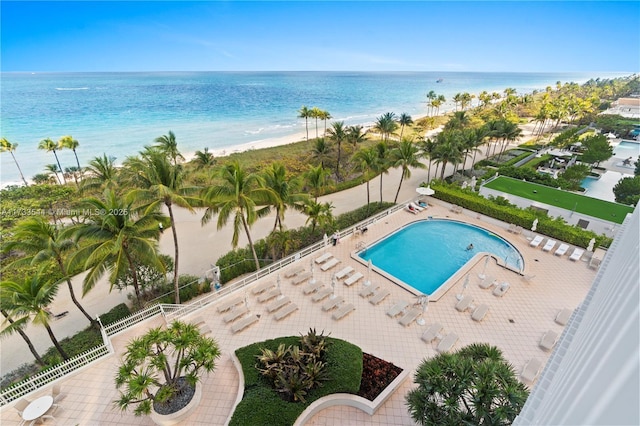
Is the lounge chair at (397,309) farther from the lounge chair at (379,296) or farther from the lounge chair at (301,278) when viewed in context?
the lounge chair at (301,278)

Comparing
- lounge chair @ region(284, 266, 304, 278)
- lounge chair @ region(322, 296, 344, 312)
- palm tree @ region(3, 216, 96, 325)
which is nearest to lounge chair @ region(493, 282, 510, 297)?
lounge chair @ region(322, 296, 344, 312)

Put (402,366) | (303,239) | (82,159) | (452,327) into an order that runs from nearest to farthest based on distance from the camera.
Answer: (402,366) → (452,327) → (303,239) → (82,159)

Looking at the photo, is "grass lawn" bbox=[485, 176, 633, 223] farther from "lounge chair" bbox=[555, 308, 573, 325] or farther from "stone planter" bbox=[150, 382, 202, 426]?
"stone planter" bbox=[150, 382, 202, 426]

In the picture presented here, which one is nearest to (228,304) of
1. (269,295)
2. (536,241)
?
(269,295)

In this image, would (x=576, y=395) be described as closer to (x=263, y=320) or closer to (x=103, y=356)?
(x=263, y=320)

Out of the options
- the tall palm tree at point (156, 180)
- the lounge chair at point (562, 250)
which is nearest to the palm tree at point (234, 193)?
the tall palm tree at point (156, 180)

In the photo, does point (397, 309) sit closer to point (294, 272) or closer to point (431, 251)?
point (294, 272)

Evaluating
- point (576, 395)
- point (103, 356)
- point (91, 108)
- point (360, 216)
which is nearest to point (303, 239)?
point (360, 216)

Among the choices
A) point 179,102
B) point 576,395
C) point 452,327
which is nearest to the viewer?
point 576,395
